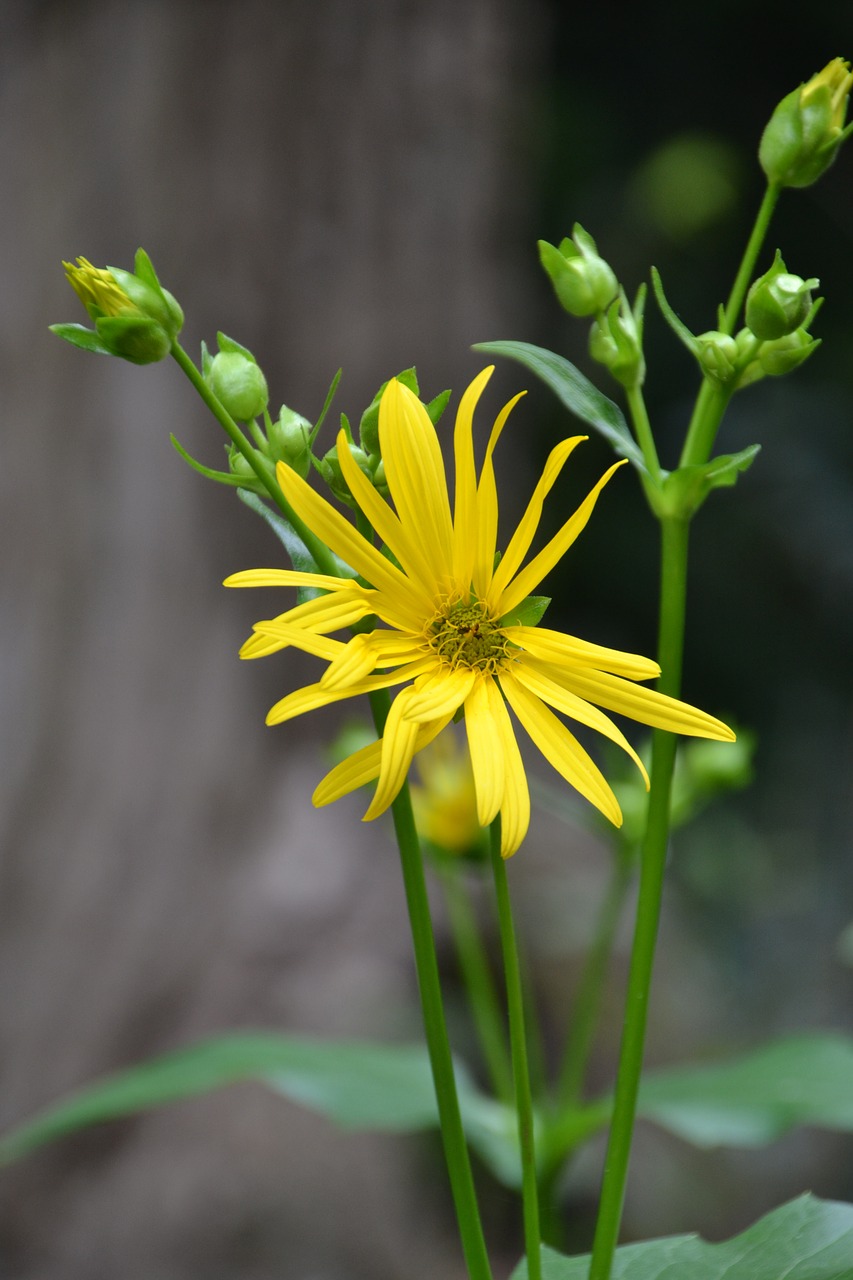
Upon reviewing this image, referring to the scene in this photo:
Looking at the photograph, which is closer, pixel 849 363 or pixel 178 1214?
pixel 178 1214

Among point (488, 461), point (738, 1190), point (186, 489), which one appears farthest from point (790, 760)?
point (488, 461)

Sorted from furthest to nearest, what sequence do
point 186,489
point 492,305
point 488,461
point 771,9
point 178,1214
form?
point 771,9 < point 492,305 < point 186,489 < point 178,1214 < point 488,461

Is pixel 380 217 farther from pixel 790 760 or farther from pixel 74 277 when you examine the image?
pixel 74 277

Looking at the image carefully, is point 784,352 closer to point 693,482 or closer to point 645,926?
point 693,482

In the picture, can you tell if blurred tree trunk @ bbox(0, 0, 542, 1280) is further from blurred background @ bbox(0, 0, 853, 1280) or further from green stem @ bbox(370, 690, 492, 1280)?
green stem @ bbox(370, 690, 492, 1280)

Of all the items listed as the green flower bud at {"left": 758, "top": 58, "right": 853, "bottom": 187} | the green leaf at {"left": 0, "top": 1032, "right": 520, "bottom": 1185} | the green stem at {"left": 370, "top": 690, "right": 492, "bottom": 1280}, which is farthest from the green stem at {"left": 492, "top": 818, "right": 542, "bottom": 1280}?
the green leaf at {"left": 0, "top": 1032, "right": 520, "bottom": 1185}

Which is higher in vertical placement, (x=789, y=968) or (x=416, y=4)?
(x=416, y=4)

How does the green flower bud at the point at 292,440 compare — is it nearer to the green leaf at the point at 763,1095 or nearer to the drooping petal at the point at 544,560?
the drooping petal at the point at 544,560
